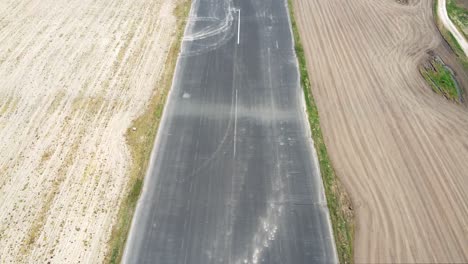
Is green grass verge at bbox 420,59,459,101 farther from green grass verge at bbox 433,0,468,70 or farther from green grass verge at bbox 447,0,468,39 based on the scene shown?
green grass verge at bbox 447,0,468,39

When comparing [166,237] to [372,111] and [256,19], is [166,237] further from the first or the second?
[256,19]

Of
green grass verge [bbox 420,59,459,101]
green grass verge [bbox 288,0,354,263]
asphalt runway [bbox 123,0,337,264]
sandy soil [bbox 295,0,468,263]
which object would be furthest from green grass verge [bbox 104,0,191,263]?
green grass verge [bbox 420,59,459,101]

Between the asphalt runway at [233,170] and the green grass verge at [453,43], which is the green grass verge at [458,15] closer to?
the green grass verge at [453,43]

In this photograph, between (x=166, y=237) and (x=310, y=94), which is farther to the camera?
(x=310, y=94)

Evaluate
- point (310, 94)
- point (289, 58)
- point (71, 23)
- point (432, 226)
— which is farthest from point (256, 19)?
point (432, 226)

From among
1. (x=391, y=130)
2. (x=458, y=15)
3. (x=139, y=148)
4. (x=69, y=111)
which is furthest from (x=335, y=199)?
(x=458, y=15)

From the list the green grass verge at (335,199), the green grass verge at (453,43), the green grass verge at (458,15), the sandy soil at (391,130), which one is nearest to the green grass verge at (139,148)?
the green grass verge at (335,199)

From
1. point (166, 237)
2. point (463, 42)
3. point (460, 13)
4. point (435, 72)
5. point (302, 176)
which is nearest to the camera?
point (166, 237)
